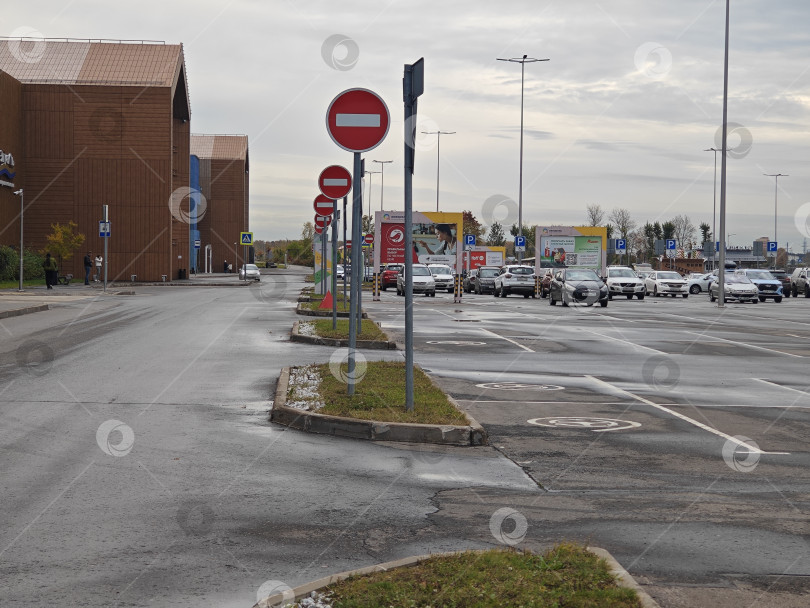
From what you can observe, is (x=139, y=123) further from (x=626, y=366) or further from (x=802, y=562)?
(x=802, y=562)

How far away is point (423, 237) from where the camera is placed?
181ft

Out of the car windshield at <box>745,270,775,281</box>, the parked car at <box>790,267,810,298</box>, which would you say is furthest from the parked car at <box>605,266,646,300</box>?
the parked car at <box>790,267,810,298</box>

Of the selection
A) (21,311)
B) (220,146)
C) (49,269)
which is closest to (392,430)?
(21,311)

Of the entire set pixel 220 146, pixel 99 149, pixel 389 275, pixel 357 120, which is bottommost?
pixel 389 275

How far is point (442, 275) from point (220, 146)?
226 feet

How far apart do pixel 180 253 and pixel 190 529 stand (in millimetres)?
68261

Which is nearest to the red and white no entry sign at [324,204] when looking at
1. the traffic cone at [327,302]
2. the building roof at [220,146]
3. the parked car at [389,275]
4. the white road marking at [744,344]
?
the traffic cone at [327,302]

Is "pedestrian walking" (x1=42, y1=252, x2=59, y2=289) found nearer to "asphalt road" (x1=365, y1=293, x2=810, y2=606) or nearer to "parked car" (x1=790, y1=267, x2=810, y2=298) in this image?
"asphalt road" (x1=365, y1=293, x2=810, y2=606)

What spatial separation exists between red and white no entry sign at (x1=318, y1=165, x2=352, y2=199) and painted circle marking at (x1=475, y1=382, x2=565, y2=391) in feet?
17.6

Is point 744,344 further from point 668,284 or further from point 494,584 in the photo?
point 668,284

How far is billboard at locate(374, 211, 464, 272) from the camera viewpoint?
5103 centimetres

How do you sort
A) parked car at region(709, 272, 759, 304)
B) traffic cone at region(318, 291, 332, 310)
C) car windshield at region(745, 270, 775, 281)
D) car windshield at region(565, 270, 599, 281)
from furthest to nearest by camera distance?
car windshield at region(745, 270, 775, 281) → parked car at region(709, 272, 759, 304) → car windshield at region(565, 270, 599, 281) → traffic cone at region(318, 291, 332, 310)

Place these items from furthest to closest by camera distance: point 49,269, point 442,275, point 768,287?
1. point 442,275
2. point 768,287
3. point 49,269

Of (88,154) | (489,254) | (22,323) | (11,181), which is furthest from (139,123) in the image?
(22,323)
